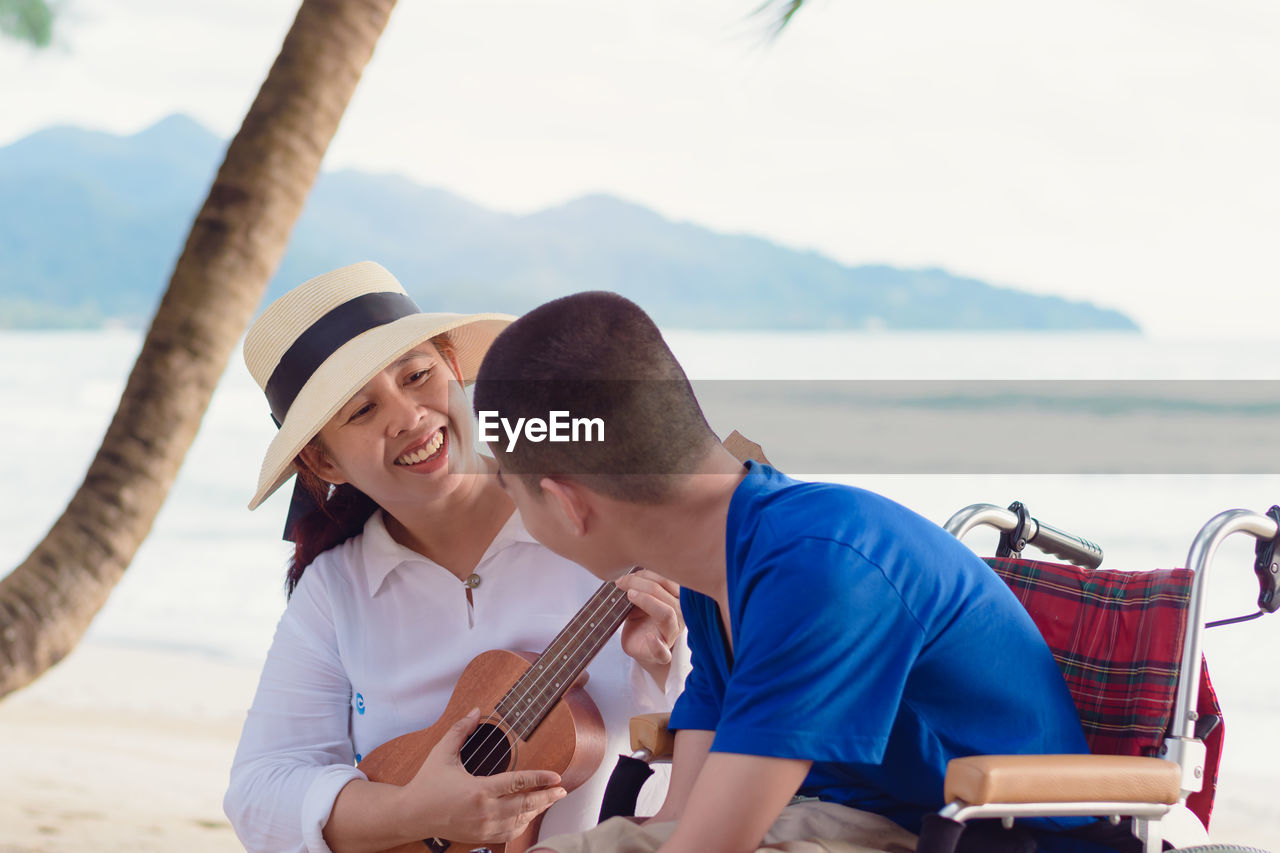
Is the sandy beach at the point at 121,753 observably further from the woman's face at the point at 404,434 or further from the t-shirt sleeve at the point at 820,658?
the t-shirt sleeve at the point at 820,658

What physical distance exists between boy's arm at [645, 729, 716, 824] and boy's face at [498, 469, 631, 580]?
346mm

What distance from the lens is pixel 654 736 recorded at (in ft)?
6.01

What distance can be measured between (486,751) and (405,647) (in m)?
0.24

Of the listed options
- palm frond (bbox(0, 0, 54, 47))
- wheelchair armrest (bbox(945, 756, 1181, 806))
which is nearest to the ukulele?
wheelchair armrest (bbox(945, 756, 1181, 806))

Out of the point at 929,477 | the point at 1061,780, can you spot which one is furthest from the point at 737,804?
the point at 929,477

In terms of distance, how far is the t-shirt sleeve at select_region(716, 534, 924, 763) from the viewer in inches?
51.3

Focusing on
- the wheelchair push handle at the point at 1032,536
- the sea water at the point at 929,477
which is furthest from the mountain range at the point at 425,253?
the wheelchair push handle at the point at 1032,536

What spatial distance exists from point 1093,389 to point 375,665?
18806 millimetres

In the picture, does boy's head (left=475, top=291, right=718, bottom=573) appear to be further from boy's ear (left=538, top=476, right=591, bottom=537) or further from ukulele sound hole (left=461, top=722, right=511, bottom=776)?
ukulele sound hole (left=461, top=722, right=511, bottom=776)

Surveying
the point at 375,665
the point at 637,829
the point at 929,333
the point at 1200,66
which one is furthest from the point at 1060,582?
the point at 929,333

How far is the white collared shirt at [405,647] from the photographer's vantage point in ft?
7.07

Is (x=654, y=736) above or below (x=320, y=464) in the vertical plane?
below

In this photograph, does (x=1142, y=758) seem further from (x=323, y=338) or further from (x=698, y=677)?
(x=323, y=338)

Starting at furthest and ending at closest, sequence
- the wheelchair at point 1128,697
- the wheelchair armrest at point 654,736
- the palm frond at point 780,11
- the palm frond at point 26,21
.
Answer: the palm frond at point 26,21, the palm frond at point 780,11, the wheelchair armrest at point 654,736, the wheelchair at point 1128,697
